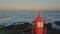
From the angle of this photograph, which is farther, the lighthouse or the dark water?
the dark water

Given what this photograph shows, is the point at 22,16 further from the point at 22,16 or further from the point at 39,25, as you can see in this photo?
the point at 39,25

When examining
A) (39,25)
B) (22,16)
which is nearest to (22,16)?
(22,16)

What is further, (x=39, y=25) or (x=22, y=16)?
(x=22, y=16)

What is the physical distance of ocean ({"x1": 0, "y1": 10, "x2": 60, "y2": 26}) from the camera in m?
1.71

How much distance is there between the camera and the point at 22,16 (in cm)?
175

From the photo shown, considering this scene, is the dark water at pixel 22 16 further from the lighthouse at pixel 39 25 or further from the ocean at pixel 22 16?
the lighthouse at pixel 39 25

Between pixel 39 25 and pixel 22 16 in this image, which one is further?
pixel 22 16

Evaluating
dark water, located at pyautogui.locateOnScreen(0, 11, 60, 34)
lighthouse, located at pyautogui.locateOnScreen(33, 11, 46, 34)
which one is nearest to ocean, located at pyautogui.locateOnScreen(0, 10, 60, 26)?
dark water, located at pyautogui.locateOnScreen(0, 11, 60, 34)

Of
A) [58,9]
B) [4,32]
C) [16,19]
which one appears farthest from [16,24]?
[58,9]

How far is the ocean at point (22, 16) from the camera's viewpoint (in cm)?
171

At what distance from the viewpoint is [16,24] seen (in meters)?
1.73

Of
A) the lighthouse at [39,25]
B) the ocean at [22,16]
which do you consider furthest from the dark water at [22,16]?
the lighthouse at [39,25]

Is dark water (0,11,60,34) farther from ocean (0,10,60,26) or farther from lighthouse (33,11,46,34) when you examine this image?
lighthouse (33,11,46,34)

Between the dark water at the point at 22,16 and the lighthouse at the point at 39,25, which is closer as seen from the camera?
the lighthouse at the point at 39,25
